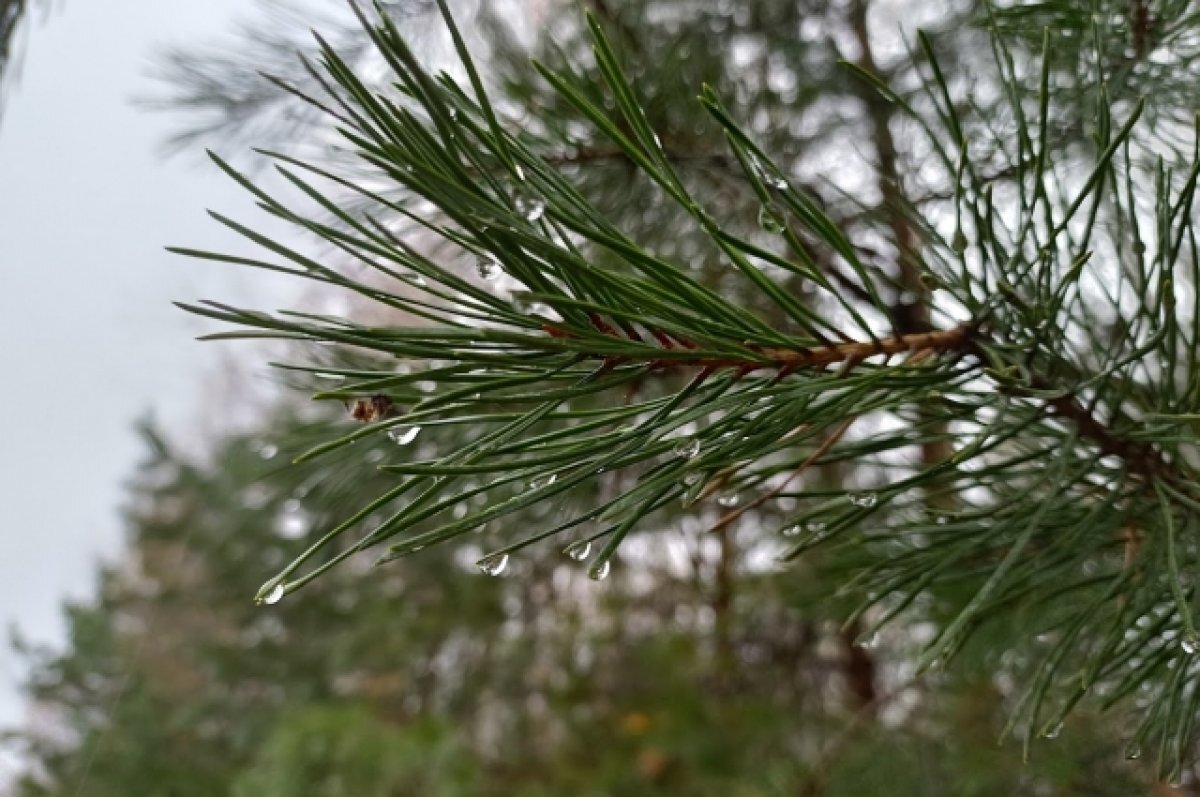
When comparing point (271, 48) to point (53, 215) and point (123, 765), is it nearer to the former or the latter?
point (53, 215)

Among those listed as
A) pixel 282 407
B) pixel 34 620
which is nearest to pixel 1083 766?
pixel 282 407

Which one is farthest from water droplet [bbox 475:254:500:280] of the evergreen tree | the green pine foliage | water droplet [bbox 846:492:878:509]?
the green pine foliage

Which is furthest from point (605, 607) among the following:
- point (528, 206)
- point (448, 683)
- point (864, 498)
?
point (528, 206)

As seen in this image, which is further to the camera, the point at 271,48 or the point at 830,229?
the point at 271,48

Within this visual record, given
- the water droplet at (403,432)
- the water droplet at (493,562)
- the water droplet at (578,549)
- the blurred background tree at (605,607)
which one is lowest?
the water droplet at (493,562)

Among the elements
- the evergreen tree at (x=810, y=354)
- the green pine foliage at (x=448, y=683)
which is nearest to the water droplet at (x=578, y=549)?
the evergreen tree at (x=810, y=354)

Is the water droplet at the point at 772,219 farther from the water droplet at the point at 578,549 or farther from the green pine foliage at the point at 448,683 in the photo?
the green pine foliage at the point at 448,683
